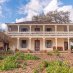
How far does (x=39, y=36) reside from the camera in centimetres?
5028

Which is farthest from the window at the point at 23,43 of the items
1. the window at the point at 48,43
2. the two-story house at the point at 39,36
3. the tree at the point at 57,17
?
the tree at the point at 57,17

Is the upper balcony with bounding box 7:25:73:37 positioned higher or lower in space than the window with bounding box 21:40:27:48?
higher

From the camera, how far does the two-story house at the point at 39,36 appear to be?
50156 mm

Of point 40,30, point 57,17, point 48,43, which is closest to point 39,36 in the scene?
point 48,43

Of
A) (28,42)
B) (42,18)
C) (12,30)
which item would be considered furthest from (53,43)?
(42,18)

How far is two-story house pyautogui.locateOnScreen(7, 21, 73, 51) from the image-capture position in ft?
165

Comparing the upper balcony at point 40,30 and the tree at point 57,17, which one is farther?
the tree at point 57,17

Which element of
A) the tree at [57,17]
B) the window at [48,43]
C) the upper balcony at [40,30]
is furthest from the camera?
the tree at [57,17]

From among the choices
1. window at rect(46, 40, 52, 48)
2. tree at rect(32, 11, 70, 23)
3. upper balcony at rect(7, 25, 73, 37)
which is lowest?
window at rect(46, 40, 52, 48)

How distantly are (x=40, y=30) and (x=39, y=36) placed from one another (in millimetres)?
3141

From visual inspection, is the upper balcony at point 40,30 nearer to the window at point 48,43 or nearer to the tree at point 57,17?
the window at point 48,43

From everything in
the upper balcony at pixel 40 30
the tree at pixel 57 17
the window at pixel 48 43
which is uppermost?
the tree at pixel 57 17

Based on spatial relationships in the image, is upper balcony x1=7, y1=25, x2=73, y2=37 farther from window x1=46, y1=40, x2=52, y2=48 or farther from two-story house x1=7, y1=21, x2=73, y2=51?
window x1=46, y1=40, x2=52, y2=48

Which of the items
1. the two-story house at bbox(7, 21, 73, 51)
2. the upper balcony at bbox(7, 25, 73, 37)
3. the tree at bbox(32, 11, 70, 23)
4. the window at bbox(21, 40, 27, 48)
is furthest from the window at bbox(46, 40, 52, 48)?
the tree at bbox(32, 11, 70, 23)
